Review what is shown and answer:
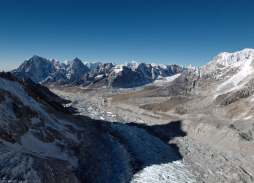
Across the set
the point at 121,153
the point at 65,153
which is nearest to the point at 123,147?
the point at 121,153

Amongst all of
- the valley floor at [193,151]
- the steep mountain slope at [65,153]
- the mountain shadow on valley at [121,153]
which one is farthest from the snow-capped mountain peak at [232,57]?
the steep mountain slope at [65,153]

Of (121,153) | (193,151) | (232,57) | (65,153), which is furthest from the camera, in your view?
(232,57)

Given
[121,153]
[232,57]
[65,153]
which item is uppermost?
[232,57]

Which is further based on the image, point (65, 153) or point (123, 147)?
point (123, 147)

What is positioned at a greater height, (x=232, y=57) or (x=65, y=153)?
(x=232, y=57)

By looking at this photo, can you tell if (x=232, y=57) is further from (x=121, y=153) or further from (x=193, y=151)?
(x=121, y=153)

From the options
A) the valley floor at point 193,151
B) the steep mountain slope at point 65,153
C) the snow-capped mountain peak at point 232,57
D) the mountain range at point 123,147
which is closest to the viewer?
the steep mountain slope at point 65,153

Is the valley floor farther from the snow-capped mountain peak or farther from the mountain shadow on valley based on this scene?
the snow-capped mountain peak

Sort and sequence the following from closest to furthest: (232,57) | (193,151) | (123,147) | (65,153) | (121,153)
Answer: (65,153)
(121,153)
(193,151)
(123,147)
(232,57)

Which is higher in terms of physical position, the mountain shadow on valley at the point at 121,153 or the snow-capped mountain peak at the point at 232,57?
the snow-capped mountain peak at the point at 232,57

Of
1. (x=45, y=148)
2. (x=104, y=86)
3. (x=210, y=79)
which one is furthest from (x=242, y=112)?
(x=104, y=86)

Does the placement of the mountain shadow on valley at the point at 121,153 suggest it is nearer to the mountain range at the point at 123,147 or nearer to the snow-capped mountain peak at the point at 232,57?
the mountain range at the point at 123,147

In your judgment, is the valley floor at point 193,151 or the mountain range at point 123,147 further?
the valley floor at point 193,151
